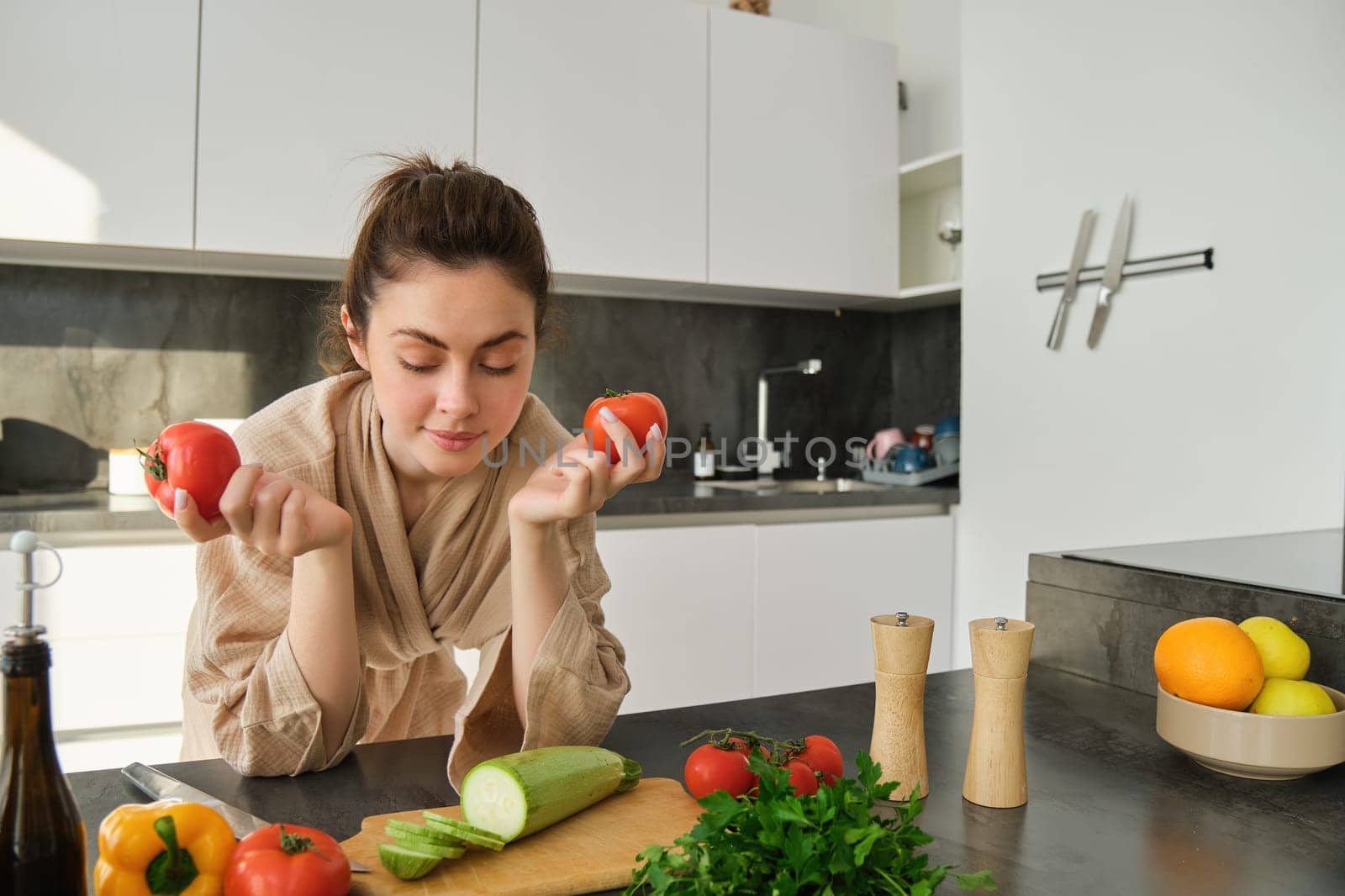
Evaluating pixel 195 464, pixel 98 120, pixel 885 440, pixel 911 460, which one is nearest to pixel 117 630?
pixel 98 120

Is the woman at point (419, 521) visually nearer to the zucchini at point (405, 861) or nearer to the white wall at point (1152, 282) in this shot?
the zucchini at point (405, 861)

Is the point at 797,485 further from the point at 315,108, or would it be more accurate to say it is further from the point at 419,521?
the point at 419,521

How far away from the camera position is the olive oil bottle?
60 centimetres

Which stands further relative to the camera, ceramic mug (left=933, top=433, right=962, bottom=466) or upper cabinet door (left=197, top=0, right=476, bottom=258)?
ceramic mug (left=933, top=433, right=962, bottom=466)

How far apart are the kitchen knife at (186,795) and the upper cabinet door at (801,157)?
2.39m

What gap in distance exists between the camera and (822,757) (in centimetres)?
89

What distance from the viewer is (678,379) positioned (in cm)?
353

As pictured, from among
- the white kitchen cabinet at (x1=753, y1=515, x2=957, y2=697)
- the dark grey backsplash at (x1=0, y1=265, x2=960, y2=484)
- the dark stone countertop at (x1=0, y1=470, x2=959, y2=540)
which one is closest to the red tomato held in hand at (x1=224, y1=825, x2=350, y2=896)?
the dark grey backsplash at (x1=0, y1=265, x2=960, y2=484)

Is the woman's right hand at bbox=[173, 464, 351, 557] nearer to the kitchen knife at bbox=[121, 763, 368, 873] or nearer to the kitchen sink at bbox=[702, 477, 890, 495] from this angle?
the kitchen knife at bbox=[121, 763, 368, 873]

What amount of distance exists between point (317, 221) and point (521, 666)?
1830 mm

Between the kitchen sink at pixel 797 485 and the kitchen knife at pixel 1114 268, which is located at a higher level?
the kitchen knife at pixel 1114 268

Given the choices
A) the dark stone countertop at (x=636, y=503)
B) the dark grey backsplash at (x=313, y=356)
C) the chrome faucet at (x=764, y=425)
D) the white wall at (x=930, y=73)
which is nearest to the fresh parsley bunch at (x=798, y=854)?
the dark grey backsplash at (x=313, y=356)

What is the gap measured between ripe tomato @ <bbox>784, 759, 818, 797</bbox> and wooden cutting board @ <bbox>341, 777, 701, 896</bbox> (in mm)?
98

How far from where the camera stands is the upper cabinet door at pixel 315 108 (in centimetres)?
253
